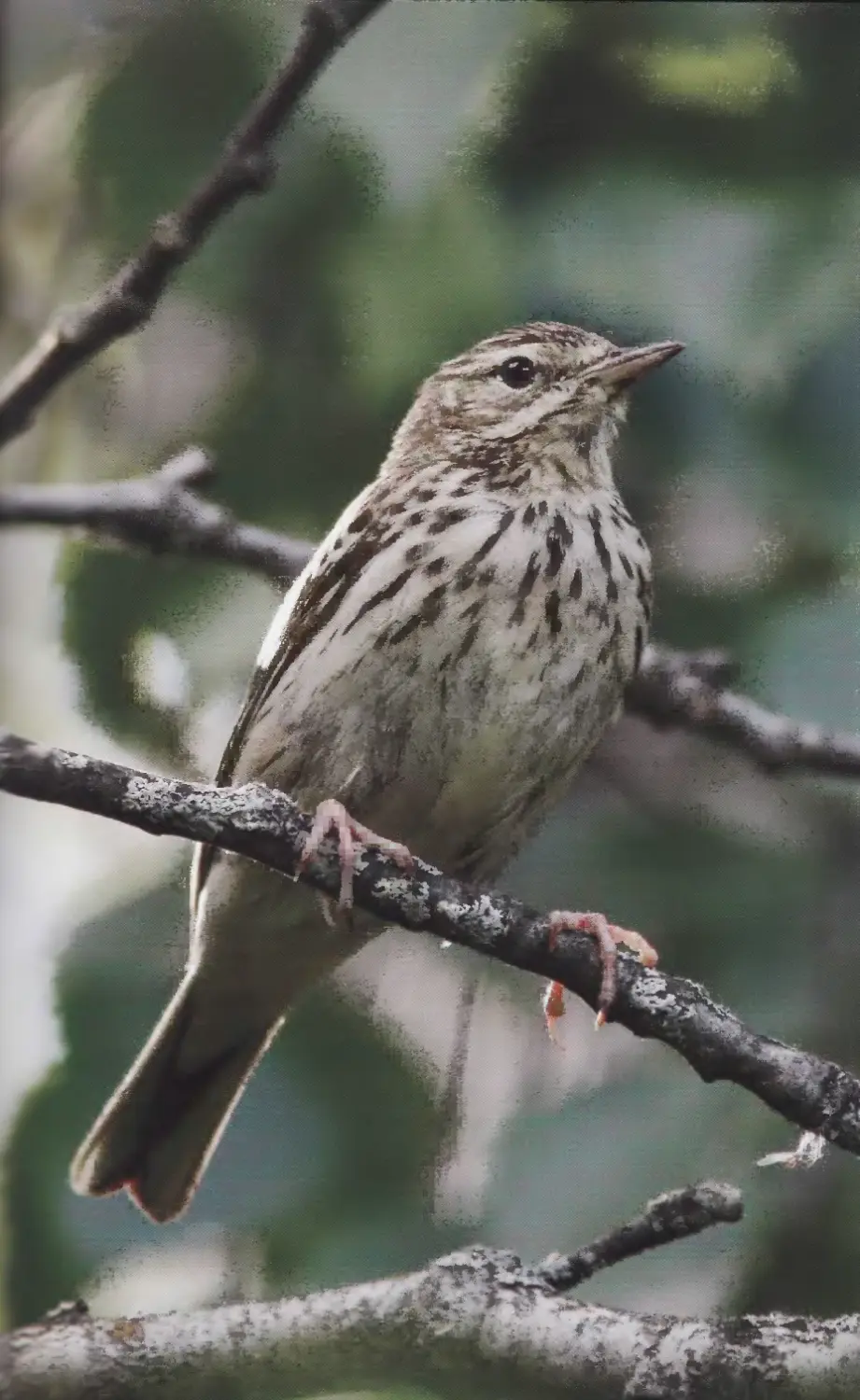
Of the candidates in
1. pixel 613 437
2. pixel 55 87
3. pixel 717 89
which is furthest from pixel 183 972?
pixel 717 89

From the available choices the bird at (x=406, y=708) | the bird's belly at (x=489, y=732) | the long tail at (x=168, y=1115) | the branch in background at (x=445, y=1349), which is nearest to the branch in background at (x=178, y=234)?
the bird at (x=406, y=708)

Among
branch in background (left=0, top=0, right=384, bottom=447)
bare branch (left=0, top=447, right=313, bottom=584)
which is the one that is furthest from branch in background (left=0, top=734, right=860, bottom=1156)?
branch in background (left=0, top=0, right=384, bottom=447)

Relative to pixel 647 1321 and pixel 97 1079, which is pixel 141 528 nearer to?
pixel 97 1079

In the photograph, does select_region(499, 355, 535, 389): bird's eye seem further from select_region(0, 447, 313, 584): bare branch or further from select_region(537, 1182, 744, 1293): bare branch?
select_region(537, 1182, 744, 1293): bare branch

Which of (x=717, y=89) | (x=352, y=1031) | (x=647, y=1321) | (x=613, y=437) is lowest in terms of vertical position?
(x=647, y=1321)

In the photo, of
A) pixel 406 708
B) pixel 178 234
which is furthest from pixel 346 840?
pixel 178 234

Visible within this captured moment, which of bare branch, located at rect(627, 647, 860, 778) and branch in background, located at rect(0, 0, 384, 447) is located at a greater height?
branch in background, located at rect(0, 0, 384, 447)
